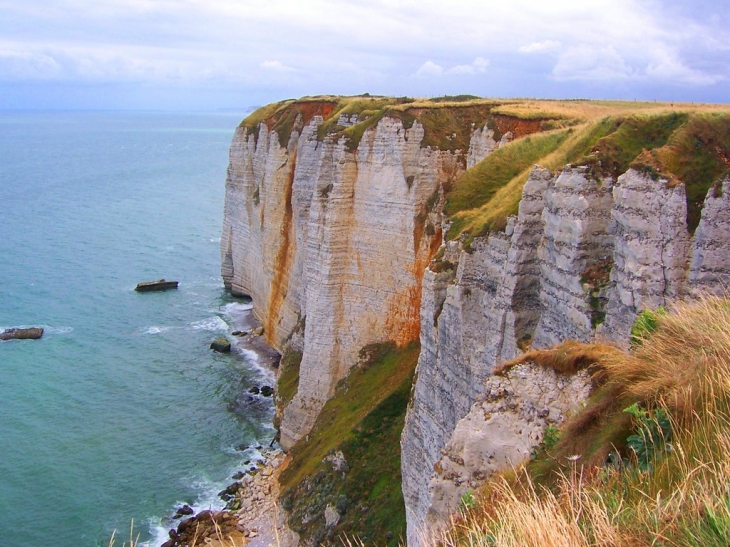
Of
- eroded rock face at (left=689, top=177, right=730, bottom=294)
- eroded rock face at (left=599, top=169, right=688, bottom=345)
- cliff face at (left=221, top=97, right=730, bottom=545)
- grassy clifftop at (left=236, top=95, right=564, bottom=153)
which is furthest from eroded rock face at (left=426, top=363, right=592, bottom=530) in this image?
grassy clifftop at (left=236, top=95, right=564, bottom=153)

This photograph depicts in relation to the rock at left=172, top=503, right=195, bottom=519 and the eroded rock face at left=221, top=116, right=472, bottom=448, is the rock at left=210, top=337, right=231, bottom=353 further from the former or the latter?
the rock at left=172, top=503, right=195, bottom=519

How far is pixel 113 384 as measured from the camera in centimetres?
4419

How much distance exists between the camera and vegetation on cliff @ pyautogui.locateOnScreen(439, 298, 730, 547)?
216 inches

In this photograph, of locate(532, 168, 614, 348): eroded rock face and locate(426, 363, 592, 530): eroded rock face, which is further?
locate(532, 168, 614, 348): eroded rock face

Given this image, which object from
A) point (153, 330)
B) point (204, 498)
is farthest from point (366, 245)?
point (153, 330)

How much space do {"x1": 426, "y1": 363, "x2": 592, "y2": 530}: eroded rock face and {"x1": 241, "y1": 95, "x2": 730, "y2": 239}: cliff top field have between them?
15.4ft

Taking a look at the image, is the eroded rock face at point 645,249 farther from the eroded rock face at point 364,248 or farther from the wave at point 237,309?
the wave at point 237,309

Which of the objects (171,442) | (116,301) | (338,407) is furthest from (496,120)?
(116,301)

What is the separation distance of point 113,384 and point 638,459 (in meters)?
42.3

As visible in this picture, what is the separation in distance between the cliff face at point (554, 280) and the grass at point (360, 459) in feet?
19.3

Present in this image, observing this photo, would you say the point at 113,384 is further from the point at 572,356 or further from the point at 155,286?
the point at 572,356

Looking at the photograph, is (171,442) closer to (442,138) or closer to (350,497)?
(350,497)

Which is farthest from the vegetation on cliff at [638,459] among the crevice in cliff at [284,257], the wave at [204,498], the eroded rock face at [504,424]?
the crevice in cliff at [284,257]

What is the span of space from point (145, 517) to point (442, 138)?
23.0 meters
